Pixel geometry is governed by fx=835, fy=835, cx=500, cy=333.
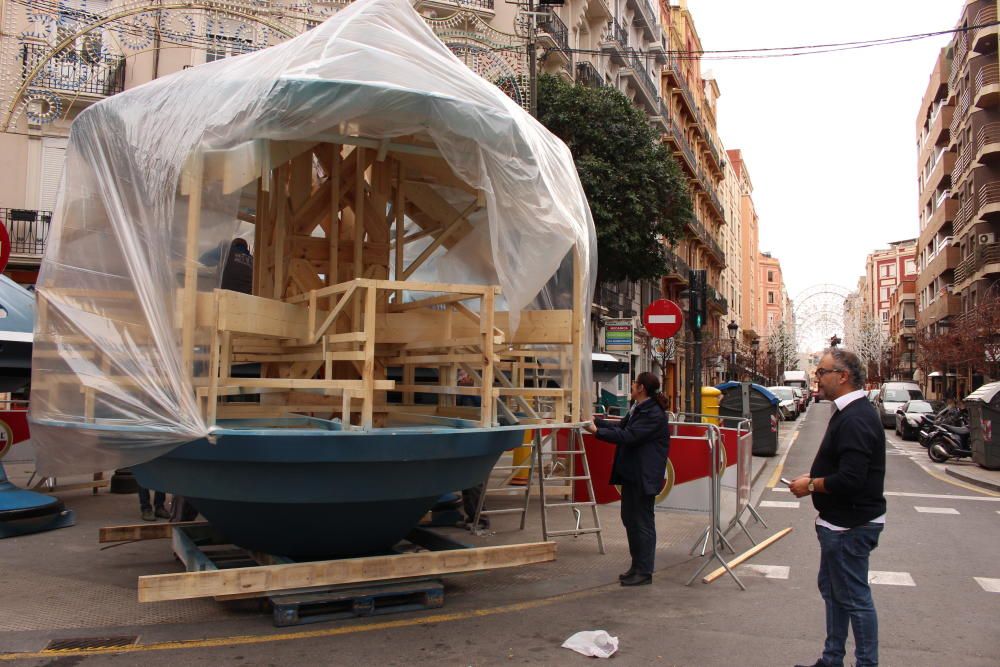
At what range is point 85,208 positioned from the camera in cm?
614

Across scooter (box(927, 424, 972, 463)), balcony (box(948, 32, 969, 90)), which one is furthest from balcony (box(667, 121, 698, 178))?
scooter (box(927, 424, 972, 463))

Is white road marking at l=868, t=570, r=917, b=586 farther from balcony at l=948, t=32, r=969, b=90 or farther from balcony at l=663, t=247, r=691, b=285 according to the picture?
balcony at l=948, t=32, r=969, b=90

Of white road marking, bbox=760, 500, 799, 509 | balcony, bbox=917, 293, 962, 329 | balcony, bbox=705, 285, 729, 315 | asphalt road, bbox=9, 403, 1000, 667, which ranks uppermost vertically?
balcony, bbox=705, 285, 729, 315

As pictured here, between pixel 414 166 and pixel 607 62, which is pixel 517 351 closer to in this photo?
pixel 414 166

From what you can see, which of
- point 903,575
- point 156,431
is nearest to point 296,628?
point 156,431

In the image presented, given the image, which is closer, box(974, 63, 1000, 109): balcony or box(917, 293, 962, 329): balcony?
box(974, 63, 1000, 109): balcony

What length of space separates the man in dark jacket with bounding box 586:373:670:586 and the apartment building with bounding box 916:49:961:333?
4338cm

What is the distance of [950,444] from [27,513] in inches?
708

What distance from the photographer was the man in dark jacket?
6.70m

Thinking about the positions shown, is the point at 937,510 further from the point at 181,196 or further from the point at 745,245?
the point at 745,245

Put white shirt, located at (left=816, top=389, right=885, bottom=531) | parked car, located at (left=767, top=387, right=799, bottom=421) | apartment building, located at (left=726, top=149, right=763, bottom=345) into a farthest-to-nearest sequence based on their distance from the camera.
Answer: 1. apartment building, located at (left=726, top=149, right=763, bottom=345)
2. parked car, located at (left=767, top=387, right=799, bottom=421)
3. white shirt, located at (left=816, top=389, right=885, bottom=531)

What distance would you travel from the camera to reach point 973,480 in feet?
49.4

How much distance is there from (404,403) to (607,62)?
29.1m

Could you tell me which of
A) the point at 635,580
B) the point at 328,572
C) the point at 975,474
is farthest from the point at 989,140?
the point at 328,572
